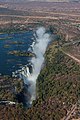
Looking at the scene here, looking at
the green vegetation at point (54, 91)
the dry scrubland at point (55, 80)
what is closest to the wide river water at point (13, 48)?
the dry scrubland at point (55, 80)

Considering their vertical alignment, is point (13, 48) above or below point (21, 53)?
below

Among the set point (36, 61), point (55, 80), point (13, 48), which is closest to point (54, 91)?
point (55, 80)

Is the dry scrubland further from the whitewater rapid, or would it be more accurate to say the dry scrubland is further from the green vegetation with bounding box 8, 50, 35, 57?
the green vegetation with bounding box 8, 50, 35, 57

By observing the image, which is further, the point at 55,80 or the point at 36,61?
the point at 36,61

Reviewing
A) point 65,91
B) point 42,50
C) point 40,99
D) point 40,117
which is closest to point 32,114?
point 40,117

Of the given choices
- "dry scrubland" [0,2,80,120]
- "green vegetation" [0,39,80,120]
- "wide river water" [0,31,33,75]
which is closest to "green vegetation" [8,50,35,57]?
"wide river water" [0,31,33,75]

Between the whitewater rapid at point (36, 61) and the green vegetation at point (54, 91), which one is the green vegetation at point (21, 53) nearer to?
the whitewater rapid at point (36, 61)

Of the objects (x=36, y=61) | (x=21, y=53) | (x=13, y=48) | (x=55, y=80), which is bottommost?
(x=13, y=48)

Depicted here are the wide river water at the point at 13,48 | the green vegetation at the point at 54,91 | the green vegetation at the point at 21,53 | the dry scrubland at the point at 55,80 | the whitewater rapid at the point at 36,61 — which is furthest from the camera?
the green vegetation at the point at 21,53

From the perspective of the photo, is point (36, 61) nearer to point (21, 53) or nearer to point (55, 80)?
point (21, 53)

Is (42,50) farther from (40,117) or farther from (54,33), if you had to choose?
(40,117)
